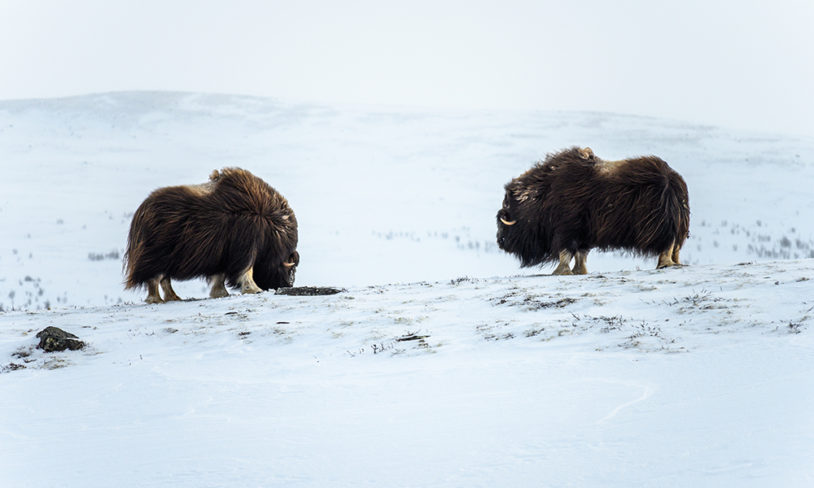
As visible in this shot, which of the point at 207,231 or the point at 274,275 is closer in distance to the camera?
the point at 207,231

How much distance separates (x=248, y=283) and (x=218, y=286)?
0.39 metres

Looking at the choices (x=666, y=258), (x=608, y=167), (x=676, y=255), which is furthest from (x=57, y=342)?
(x=676, y=255)

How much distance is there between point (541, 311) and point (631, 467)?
3854mm

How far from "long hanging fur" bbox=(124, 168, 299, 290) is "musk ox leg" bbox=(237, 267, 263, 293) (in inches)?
2.4

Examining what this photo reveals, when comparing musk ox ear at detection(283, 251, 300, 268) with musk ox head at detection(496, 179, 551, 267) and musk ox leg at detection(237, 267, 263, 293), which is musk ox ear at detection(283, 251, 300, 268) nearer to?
musk ox leg at detection(237, 267, 263, 293)

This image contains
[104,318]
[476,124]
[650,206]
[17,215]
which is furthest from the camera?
[476,124]

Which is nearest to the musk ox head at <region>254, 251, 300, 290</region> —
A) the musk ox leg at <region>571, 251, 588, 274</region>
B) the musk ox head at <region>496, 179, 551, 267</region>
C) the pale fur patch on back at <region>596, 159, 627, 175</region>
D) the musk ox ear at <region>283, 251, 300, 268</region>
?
the musk ox ear at <region>283, 251, 300, 268</region>

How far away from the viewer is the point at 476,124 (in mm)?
55062

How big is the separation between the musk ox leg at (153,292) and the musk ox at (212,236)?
0.01m

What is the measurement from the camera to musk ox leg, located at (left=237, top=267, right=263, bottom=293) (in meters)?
10.1

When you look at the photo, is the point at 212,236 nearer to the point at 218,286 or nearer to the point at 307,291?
the point at 218,286

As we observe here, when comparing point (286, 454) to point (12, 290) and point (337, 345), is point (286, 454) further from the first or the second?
point (12, 290)

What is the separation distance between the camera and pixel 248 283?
10164mm

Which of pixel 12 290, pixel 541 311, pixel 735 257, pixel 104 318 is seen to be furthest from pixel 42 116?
pixel 541 311
